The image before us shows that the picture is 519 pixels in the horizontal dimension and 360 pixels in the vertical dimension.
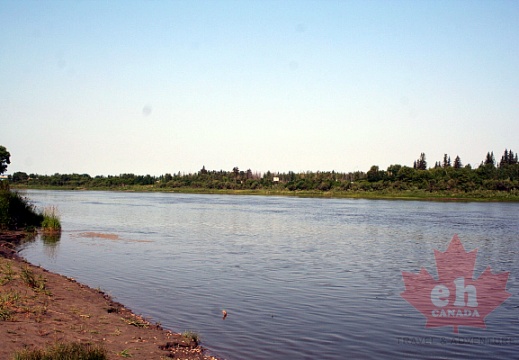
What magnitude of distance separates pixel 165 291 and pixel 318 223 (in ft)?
85.5

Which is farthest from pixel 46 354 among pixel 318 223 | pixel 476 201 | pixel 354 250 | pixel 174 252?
pixel 476 201

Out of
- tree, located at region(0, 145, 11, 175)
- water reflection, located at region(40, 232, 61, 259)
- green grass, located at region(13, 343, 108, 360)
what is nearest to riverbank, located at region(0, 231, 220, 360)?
Result: green grass, located at region(13, 343, 108, 360)

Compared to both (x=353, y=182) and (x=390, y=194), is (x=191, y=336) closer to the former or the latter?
(x=390, y=194)

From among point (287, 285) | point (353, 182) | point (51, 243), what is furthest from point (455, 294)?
point (353, 182)

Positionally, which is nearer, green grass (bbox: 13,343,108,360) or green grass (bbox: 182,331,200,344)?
green grass (bbox: 13,343,108,360)

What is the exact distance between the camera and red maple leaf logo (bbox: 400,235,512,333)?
39.8 ft

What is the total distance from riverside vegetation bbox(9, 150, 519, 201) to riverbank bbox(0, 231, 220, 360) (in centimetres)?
9413

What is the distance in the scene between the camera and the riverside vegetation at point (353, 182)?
100375 mm

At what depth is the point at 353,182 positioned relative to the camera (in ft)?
394

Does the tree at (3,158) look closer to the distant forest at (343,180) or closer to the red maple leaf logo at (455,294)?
the red maple leaf logo at (455,294)

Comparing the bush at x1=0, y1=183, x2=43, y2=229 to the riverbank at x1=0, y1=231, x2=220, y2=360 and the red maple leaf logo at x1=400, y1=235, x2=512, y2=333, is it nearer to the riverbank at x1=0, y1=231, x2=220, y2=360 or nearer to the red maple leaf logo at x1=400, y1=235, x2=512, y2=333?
the riverbank at x1=0, y1=231, x2=220, y2=360

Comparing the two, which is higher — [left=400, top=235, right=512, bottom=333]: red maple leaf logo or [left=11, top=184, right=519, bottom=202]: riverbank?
[left=11, top=184, right=519, bottom=202]: riverbank

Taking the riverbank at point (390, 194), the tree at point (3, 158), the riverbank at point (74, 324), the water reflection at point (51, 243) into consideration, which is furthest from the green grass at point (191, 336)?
the riverbank at point (390, 194)

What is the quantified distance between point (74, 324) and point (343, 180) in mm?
119383
